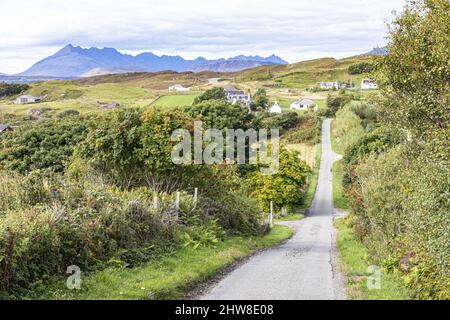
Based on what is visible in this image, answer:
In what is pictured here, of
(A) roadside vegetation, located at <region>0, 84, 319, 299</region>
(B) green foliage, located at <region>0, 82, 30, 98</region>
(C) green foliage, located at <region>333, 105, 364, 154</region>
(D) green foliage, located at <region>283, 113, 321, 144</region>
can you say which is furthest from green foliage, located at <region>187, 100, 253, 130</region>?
(B) green foliage, located at <region>0, 82, 30, 98</region>

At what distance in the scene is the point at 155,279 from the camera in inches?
542

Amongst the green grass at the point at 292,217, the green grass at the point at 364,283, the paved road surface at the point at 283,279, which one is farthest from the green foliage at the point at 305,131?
the green grass at the point at 364,283

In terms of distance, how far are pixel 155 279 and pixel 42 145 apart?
2174 inches

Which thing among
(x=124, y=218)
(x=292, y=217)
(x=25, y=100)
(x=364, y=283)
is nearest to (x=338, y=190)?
Result: (x=292, y=217)

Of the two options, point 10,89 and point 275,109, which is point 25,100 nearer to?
point 10,89

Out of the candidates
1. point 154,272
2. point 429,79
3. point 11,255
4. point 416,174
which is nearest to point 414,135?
point 429,79

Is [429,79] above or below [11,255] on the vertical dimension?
above

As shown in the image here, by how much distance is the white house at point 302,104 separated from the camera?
132250 mm

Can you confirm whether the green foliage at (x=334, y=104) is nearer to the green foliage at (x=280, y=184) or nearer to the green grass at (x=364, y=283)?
the green foliage at (x=280, y=184)

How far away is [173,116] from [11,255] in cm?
1410

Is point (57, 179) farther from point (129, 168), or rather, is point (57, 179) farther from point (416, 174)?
point (416, 174)

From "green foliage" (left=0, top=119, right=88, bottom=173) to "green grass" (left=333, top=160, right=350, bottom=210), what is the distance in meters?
32.4
